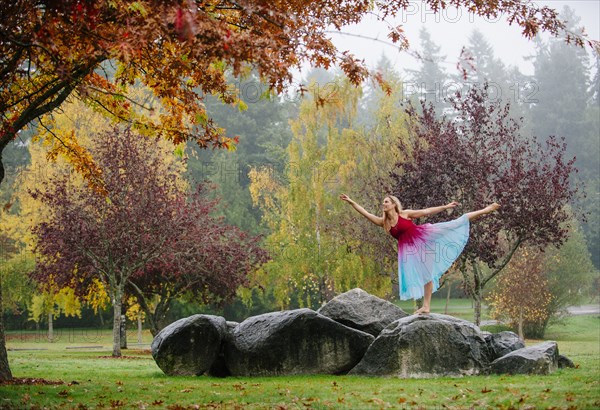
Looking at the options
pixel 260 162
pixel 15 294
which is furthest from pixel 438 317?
pixel 260 162

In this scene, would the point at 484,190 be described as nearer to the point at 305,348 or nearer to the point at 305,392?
the point at 305,348

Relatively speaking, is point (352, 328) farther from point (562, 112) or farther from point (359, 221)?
point (562, 112)

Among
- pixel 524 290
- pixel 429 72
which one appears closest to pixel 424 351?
pixel 524 290

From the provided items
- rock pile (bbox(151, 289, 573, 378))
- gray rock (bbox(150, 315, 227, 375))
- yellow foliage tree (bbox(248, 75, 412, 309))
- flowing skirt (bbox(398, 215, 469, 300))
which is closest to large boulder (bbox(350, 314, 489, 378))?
rock pile (bbox(151, 289, 573, 378))

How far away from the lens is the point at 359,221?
27016mm

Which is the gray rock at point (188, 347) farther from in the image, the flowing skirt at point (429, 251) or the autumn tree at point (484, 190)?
the autumn tree at point (484, 190)

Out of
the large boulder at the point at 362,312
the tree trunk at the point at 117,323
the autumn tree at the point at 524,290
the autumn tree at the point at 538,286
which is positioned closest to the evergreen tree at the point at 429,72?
the autumn tree at the point at 538,286

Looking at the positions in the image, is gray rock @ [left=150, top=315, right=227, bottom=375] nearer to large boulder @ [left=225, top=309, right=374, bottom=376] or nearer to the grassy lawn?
the grassy lawn

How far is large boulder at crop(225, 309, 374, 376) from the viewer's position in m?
13.4

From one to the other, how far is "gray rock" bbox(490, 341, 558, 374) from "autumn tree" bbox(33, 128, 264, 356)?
11.9m

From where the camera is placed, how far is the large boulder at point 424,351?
12492mm

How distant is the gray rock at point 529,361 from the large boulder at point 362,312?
8.25 ft

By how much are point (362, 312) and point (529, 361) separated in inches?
143

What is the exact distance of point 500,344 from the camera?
13.9 metres
